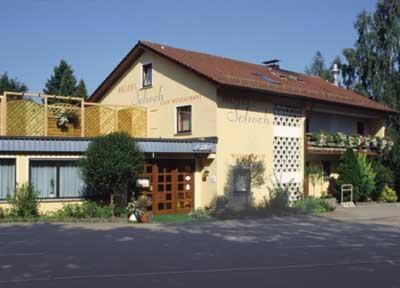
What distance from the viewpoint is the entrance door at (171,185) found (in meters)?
23.3

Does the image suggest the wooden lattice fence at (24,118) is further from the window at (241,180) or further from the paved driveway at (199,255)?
the window at (241,180)

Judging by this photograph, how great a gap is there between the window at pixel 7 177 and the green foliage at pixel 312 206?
37.7ft

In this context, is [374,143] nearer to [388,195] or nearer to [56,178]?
[388,195]

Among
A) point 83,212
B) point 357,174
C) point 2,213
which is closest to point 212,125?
point 83,212

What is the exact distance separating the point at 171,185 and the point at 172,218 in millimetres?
2396

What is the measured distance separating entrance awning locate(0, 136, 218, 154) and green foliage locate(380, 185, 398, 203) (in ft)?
37.6

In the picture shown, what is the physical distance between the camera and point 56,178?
21.0 m

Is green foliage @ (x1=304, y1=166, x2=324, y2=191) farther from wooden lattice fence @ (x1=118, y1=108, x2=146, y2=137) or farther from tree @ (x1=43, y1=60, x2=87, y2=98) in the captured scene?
tree @ (x1=43, y1=60, x2=87, y2=98)

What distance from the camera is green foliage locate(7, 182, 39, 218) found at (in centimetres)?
1950

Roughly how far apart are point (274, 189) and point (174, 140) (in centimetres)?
557

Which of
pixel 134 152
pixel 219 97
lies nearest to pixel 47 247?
pixel 134 152

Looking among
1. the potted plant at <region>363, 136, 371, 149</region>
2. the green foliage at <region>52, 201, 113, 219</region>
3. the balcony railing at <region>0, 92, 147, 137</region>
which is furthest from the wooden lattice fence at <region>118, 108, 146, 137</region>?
the potted plant at <region>363, 136, 371, 149</region>

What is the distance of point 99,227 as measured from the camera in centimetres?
1772

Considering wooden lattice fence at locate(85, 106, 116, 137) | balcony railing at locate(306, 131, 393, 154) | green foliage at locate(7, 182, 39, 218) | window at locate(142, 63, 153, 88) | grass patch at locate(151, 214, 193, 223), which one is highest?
window at locate(142, 63, 153, 88)
